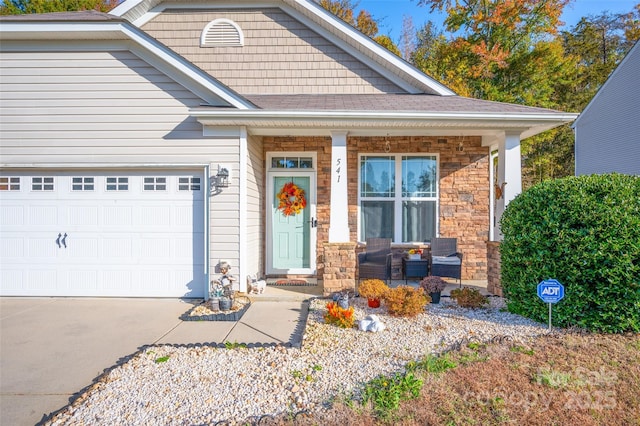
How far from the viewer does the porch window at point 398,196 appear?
23.0 feet

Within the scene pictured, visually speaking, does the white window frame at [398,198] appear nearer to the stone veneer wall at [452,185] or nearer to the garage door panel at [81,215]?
the stone veneer wall at [452,185]

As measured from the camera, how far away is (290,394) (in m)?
2.71

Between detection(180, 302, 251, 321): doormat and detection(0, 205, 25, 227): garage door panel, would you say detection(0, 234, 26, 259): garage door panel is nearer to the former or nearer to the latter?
detection(0, 205, 25, 227): garage door panel

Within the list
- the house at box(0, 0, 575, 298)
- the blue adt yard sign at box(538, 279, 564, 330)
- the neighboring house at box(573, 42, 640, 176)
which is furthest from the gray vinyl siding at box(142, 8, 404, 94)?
the neighboring house at box(573, 42, 640, 176)

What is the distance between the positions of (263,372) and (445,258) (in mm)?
4146

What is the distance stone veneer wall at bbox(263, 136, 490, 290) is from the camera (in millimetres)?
6926

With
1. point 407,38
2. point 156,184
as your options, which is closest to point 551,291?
point 156,184

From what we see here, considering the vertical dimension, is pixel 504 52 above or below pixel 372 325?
above

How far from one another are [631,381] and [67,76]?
8000mm

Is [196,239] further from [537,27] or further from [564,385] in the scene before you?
[537,27]

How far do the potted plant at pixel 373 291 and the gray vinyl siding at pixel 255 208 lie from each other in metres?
2.11

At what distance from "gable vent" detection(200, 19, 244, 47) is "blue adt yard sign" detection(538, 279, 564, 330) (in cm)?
685

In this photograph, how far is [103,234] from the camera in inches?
224

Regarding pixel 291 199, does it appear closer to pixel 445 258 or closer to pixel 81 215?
pixel 445 258
